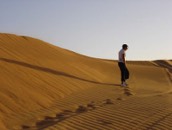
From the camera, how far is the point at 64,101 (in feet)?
37.0

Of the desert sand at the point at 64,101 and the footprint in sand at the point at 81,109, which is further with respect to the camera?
the footprint in sand at the point at 81,109

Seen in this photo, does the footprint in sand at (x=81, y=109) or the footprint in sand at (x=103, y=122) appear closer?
the footprint in sand at (x=103, y=122)

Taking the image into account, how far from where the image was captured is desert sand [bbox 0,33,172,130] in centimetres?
873

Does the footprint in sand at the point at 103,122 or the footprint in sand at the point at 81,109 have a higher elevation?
the footprint in sand at the point at 103,122

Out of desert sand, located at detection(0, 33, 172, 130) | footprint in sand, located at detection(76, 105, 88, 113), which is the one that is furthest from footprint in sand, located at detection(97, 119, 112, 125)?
footprint in sand, located at detection(76, 105, 88, 113)

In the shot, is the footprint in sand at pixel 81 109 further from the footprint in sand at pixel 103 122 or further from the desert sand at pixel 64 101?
the footprint in sand at pixel 103 122

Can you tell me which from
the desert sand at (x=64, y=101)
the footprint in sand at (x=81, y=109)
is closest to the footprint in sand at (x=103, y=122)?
the desert sand at (x=64, y=101)

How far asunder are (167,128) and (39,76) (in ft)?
20.2

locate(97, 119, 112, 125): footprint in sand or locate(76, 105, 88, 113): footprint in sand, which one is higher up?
locate(97, 119, 112, 125): footprint in sand

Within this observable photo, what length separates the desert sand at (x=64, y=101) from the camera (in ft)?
28.6

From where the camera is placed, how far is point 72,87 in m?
13.6

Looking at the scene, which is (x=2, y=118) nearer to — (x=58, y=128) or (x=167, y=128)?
(x=58, y=128)

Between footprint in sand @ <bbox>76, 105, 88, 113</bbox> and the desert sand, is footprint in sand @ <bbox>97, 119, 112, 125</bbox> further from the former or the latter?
→ footprint in sand @ <bbox>76, 105, 88, 113</bbox>

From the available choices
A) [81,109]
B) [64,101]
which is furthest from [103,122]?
[64,101]
